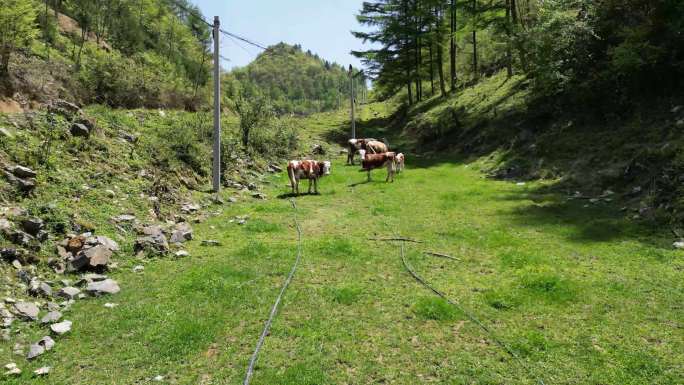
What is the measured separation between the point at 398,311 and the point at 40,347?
5881mm

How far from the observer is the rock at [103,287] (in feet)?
27.2

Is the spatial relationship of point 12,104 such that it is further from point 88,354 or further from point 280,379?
Answer: point 280,379

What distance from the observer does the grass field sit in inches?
236

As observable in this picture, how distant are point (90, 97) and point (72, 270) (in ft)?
50.2

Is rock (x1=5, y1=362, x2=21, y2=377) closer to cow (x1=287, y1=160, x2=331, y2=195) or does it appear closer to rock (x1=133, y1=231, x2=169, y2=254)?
rock (x1=133, y1=231, x2=169, y2=254)

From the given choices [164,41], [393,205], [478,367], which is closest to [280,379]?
[478,367]

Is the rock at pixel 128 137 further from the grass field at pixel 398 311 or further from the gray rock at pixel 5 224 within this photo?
the gray rock at pixel 5 224

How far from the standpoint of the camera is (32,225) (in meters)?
9.17

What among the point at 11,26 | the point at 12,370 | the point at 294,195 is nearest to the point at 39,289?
the point at 12,370

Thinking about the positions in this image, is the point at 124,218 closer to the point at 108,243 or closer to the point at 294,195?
the point at 108,243

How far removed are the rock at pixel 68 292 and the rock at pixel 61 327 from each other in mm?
1075

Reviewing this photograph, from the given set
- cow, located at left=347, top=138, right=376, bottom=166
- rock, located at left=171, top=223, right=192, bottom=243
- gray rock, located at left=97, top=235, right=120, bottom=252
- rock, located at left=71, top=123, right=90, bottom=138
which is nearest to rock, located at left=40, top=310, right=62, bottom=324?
gray rock, located at left=97, top=235, right=120, bottom=252

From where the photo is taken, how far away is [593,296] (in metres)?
7.95

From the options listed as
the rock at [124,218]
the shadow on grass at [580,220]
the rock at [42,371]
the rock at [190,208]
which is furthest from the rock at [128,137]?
the shadow on grass at [580,220]
